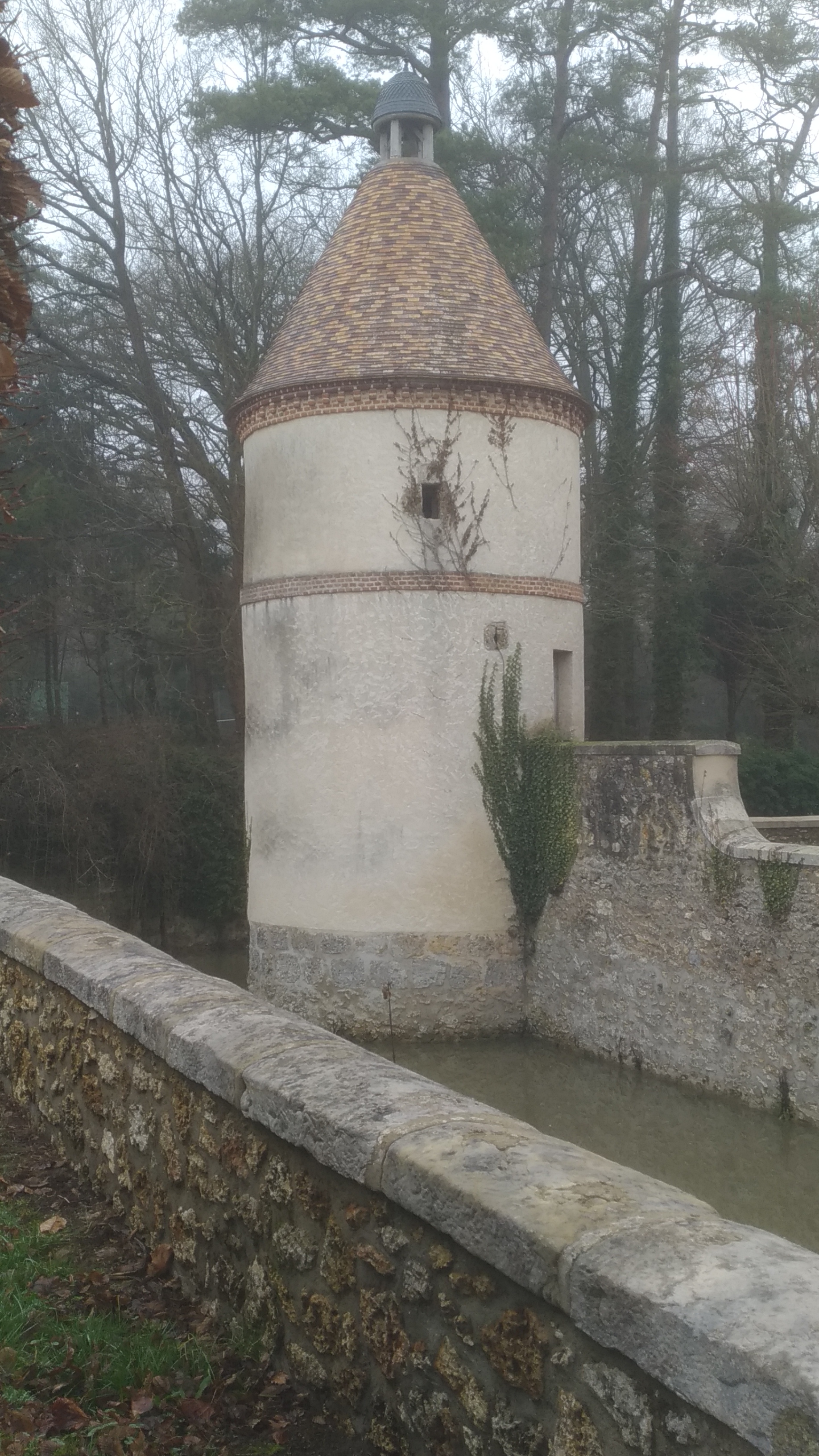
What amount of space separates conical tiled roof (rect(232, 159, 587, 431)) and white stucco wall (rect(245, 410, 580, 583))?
52 cm

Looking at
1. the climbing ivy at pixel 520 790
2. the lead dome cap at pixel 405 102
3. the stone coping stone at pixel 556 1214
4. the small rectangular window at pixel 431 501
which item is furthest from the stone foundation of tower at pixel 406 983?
the lead dome cap at pixel 405 102

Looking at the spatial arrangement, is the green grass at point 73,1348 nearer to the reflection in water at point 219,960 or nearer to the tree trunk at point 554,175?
the reflection in water at point 219,960

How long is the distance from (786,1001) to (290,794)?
5980mm

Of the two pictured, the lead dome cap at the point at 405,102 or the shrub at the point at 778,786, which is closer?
the lead dome cap at the point at 405,102

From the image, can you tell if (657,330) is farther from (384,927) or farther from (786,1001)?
(786,1001)

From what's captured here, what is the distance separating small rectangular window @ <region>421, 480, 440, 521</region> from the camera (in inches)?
539

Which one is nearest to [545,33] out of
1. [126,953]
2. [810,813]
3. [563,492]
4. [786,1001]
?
[563,492]

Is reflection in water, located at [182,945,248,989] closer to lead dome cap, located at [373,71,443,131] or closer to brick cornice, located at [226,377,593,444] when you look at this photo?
brick cornice, located at [226,377,593,444]

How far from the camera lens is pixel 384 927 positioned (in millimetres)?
13406

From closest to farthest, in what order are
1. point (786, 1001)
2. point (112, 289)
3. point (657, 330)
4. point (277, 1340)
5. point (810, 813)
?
point (277, 1340) → point (786, 1001) → point (810, 813) → point (112, 289) → point (657, 330)

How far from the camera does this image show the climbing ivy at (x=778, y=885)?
1037 centimetres

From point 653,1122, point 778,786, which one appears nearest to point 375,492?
point 653,1122

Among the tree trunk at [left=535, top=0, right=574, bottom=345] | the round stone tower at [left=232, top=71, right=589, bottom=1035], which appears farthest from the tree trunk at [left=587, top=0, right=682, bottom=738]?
the round stone tower at [left=232, top=71, right=589, bottom=1035]

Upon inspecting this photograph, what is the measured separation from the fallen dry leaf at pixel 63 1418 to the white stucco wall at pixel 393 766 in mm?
10806
